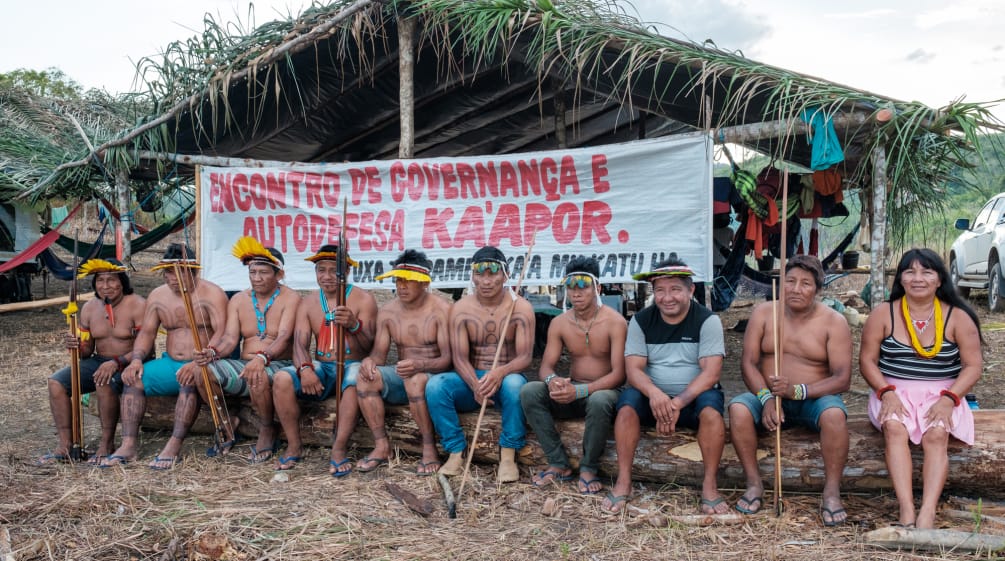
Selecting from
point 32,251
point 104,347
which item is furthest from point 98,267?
point 32,251

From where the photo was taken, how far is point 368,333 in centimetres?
495

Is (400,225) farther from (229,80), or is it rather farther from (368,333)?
(229,80)

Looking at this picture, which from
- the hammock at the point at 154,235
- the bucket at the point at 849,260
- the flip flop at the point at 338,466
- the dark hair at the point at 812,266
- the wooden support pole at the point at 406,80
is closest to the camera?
the dark hair at the point at 812,266

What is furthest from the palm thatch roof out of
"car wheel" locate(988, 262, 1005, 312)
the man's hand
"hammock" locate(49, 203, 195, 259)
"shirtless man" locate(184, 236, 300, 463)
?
"car wheel" locate(988, 262, 1005, 312)

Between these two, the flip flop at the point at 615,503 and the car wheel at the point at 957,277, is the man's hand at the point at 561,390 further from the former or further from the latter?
the car wheel at the point at 957,277

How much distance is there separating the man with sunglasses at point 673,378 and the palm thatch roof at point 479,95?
5.56 ft

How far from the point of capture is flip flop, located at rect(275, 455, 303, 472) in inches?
179

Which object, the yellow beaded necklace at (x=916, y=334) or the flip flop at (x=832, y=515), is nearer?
the flip flop at (x=832, y=515)

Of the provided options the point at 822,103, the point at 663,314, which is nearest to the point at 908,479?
the point at 663,314

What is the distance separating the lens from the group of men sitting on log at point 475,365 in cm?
385

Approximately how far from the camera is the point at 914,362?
12.3ft

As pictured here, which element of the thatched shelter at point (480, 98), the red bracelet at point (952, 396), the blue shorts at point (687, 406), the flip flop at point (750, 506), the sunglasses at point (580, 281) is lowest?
the flip flop at point (750, 506)

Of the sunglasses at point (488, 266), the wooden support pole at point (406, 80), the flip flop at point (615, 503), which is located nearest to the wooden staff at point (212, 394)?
the sunglasses at point (488, 266)

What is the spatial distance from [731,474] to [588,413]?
2.76 feet
